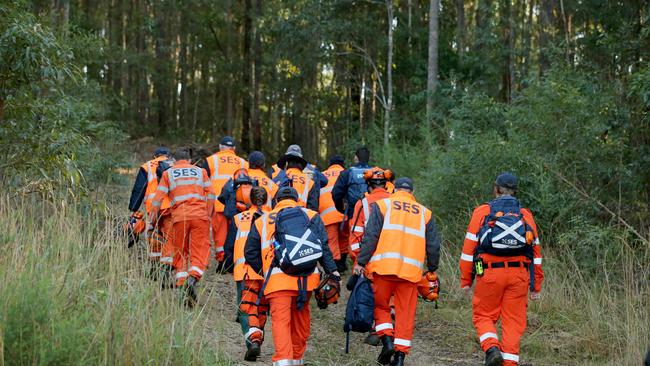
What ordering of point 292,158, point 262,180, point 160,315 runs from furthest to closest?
point 292,158 → point 262,180 → point 160,315

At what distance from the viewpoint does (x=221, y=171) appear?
1159cm

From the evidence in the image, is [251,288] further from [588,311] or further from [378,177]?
[588,311]

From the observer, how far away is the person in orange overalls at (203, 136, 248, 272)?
11.6 m

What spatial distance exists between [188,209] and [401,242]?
10.2 feet

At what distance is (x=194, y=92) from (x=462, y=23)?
2072 centimetres

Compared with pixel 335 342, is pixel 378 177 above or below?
above

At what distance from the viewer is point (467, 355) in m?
9.41

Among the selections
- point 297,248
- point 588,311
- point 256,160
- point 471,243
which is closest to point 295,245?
point 297,248

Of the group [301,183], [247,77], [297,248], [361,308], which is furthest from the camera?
[247,77]

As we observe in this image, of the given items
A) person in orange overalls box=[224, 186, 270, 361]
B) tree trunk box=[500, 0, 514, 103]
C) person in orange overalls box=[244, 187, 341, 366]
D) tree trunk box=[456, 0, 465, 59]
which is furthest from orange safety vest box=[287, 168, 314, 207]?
tree trunk box=[500, 0, 514, 103]

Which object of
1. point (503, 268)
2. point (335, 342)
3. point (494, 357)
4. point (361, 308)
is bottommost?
point (335, 342)

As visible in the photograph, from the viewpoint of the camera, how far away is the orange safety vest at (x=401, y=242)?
26.4 ft

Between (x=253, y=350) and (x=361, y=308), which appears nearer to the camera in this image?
(x=253, y=350)

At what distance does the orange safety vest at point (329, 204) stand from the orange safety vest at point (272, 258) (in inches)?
184
